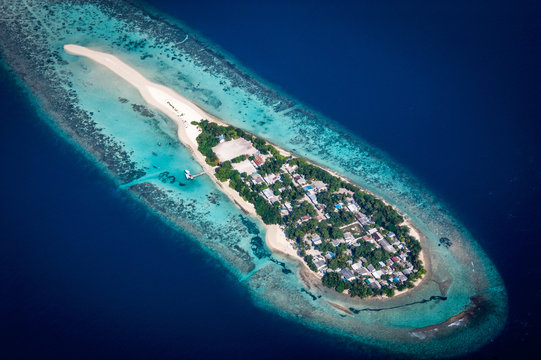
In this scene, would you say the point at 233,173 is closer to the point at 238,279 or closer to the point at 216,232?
the point at 216,232

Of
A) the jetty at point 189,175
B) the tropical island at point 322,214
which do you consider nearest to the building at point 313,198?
the tropical island at point 322,214

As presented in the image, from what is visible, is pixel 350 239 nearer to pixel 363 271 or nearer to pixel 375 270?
pixel 363 271

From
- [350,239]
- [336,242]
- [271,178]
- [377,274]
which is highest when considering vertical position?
[271,178]

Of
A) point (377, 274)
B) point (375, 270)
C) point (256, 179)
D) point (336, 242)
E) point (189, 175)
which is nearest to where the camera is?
point (377, 274)

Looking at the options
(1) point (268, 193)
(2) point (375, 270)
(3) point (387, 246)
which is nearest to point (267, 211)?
(1) point (268, 193)

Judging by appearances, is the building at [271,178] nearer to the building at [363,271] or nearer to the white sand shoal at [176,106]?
the white sand shoal at [176,106]

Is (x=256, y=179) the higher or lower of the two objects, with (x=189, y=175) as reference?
higher

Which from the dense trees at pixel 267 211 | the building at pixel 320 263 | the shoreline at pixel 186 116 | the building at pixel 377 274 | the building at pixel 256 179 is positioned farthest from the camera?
the building at pixel 256 179
